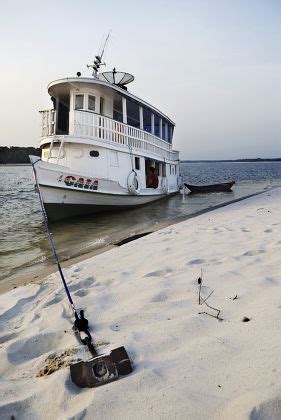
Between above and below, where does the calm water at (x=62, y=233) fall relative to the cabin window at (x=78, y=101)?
below

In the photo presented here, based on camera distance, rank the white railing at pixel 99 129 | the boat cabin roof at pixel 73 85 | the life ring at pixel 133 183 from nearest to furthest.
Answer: the white railing at pixel 99 129
the boat cabin roof at pixel 73 85
the life ring at pixel 133 183

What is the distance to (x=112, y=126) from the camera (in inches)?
506

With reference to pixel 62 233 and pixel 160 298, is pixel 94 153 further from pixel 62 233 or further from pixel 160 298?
pixel 160 298

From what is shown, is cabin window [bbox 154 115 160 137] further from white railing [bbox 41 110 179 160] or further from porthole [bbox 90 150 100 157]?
porthole [bbox 90 150 100 157]

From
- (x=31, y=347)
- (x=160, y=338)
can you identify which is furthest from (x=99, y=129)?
(x=160, y=338)

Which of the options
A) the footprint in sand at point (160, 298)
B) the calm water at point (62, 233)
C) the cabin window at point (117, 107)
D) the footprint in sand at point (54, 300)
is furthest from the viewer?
the cabin window at point (117, 107)

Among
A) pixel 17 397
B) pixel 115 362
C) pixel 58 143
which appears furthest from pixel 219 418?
pixel 58 143

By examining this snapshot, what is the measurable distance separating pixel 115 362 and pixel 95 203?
10432mm

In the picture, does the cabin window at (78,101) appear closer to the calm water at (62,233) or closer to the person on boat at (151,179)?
the calm water at (62,233)

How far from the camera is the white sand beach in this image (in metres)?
1.72

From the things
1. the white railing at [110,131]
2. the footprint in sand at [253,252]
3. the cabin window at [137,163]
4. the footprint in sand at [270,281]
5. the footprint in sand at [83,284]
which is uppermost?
the white railing at [110,131]

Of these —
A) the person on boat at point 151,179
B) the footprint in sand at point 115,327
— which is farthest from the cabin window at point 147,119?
the footprint in sand at point 115,327

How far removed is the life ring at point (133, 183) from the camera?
13.8m

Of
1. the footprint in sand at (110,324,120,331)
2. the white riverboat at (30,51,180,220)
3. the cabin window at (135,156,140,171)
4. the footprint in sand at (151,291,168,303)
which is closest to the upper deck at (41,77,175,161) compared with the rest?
the white riverboat at (30,51,180,220)
